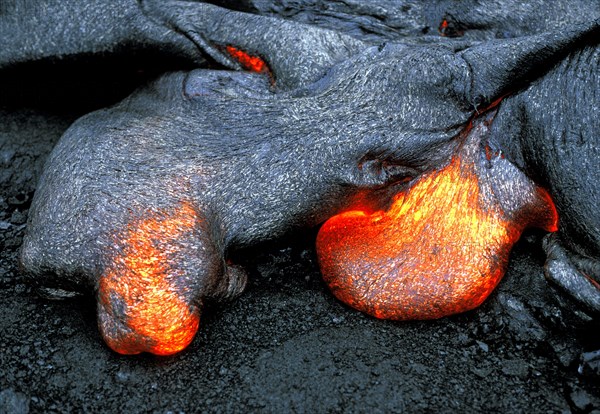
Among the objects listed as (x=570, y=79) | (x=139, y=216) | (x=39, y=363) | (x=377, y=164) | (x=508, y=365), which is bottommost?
(x=39, y=363)

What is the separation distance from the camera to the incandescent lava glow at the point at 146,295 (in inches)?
101

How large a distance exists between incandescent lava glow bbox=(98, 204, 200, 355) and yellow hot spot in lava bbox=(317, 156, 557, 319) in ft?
2.28

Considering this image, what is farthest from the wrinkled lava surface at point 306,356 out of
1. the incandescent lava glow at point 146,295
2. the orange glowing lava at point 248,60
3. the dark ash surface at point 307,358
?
the orange glowing lava at point 248,60

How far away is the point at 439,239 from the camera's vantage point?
2.91 meters

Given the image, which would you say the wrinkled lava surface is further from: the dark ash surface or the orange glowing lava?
the orange glowing lava

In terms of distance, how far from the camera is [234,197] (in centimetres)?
281

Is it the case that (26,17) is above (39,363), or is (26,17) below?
above

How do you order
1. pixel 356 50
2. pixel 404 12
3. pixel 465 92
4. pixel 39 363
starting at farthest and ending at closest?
pixel 404 12 < pixel 356 50 < pixel 465 92 < pixel 39 363

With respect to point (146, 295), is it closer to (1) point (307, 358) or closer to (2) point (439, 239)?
(1) point (307, 358)

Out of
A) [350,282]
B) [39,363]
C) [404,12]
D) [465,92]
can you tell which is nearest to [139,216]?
[39,363]

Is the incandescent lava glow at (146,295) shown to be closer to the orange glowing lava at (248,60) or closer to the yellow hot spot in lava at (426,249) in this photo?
the yellow hot spot in lava at (426,249)

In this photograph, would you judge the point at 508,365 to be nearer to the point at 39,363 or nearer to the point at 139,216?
the point at 139,216

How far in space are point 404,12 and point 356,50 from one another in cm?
54

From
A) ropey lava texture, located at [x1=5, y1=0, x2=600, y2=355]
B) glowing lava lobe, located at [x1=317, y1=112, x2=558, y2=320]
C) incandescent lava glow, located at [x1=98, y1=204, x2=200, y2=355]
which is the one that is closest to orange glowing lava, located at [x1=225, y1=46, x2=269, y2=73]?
ropey lava texture, located at [x1=5, y1=0, x2=600, y2=355]
